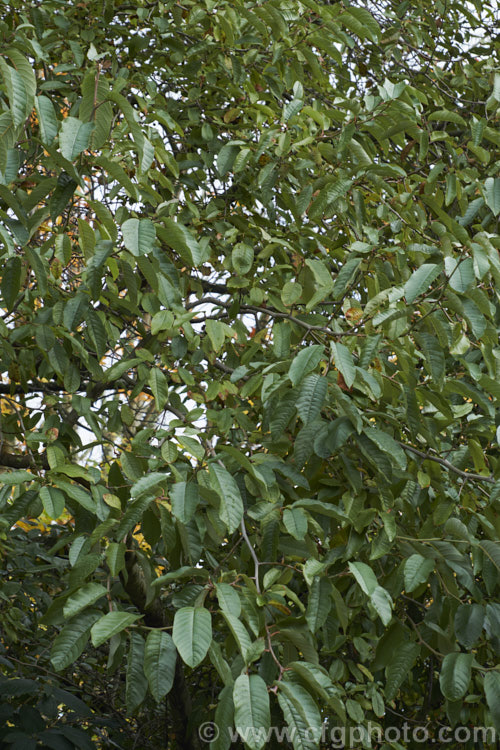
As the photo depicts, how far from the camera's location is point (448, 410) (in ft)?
5.33

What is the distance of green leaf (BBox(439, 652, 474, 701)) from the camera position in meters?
1.44

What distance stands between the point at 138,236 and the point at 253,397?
2.68 feet

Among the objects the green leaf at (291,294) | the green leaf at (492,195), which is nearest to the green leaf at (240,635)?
the green leaf at (291,294)

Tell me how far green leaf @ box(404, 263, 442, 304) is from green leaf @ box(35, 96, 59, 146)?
29.1 inches

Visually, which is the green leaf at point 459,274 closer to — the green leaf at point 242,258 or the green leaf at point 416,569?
the green leaf at point 416,569

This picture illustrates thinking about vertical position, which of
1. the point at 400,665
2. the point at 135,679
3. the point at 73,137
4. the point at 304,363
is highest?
the point at 73,137

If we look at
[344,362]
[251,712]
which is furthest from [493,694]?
[344,362]

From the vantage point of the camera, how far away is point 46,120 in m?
1.39

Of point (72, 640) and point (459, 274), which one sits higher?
point (459, 274)

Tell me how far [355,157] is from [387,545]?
1142 millimetres

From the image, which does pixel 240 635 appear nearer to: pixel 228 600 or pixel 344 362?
pixel 228 600

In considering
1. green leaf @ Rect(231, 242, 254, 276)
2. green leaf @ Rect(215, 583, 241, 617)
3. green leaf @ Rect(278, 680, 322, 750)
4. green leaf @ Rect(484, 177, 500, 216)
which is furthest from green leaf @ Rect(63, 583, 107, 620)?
green leaf @ Rect(484, 177, 500, 216)

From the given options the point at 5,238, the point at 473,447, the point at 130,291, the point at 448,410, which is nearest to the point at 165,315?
the point at 130,291

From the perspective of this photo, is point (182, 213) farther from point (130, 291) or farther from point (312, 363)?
point (312, 363)
